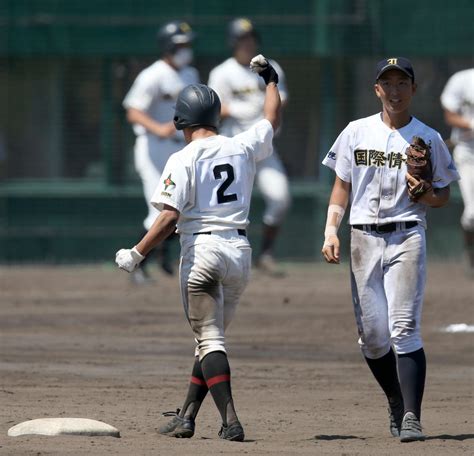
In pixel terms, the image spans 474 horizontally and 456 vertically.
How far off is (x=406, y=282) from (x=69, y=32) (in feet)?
34.7

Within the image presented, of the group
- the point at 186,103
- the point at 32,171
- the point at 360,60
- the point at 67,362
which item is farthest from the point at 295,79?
the point at 186,103

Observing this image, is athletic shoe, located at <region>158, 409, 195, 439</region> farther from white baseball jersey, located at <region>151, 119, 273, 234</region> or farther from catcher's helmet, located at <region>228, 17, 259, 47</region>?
catcher's helmet, located at <region>228, 17, 259, 47</region>

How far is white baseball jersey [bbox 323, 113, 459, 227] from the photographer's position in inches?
269

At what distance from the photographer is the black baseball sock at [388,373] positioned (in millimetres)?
7000

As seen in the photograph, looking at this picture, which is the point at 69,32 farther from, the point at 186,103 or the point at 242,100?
the point at 186,103

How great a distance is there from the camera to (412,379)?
6758 millimetres

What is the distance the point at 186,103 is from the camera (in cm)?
695

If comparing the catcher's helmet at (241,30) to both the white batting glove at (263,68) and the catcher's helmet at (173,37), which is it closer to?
the catcher's helmet at (173,37)

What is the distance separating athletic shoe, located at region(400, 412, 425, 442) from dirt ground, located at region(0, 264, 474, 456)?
0.15 ft

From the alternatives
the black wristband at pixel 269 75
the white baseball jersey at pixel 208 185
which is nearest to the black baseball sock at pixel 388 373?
the white baseball jersey at pixel 208 185

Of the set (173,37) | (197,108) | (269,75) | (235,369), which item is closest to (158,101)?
(173,37)

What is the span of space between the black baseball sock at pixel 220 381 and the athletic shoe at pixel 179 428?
0.19 meters

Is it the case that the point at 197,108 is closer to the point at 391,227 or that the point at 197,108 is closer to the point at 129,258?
the point at 129,258

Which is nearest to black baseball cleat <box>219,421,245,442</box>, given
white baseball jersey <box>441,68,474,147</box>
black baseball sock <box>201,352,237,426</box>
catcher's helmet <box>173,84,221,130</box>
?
black baseball sock <box>201,352,237,426</box>
